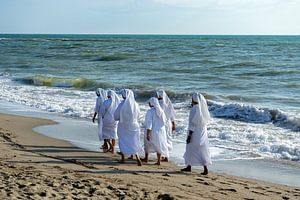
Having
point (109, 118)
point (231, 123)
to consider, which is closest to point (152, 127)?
point (109, 118)

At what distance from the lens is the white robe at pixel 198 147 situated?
10.0 metres

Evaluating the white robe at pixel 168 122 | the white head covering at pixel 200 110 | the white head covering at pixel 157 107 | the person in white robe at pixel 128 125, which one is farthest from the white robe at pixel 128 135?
the white head covering at pixel 200 110

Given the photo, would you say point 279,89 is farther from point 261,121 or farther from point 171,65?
point 171,65

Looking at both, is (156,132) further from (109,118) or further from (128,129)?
(109,118)

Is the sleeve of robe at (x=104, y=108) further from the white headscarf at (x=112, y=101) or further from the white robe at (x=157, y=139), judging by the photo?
the white robe at (x=157, y=139)

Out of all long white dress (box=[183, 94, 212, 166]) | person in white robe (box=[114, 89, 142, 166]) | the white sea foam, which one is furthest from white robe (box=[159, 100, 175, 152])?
long white dress (box=[183, 94, 212, 166])

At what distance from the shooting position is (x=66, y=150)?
1209 cm

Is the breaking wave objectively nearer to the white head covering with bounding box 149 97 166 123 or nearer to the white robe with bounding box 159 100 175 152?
the white robe with bounding box 159 100 175 152

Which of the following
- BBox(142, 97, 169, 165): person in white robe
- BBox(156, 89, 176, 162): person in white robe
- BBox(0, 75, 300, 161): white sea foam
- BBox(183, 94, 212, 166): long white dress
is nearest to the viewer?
BBox(183, 94, 212, 166): long white dress

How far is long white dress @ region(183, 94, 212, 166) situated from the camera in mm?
10000

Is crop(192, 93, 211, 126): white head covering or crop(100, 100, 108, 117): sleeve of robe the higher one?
crop(192, 93, 211, 126): white head covering

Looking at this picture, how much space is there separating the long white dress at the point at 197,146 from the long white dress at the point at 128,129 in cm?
126

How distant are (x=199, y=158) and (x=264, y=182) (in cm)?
127

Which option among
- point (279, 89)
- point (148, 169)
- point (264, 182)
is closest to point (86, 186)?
point (148, 169)
